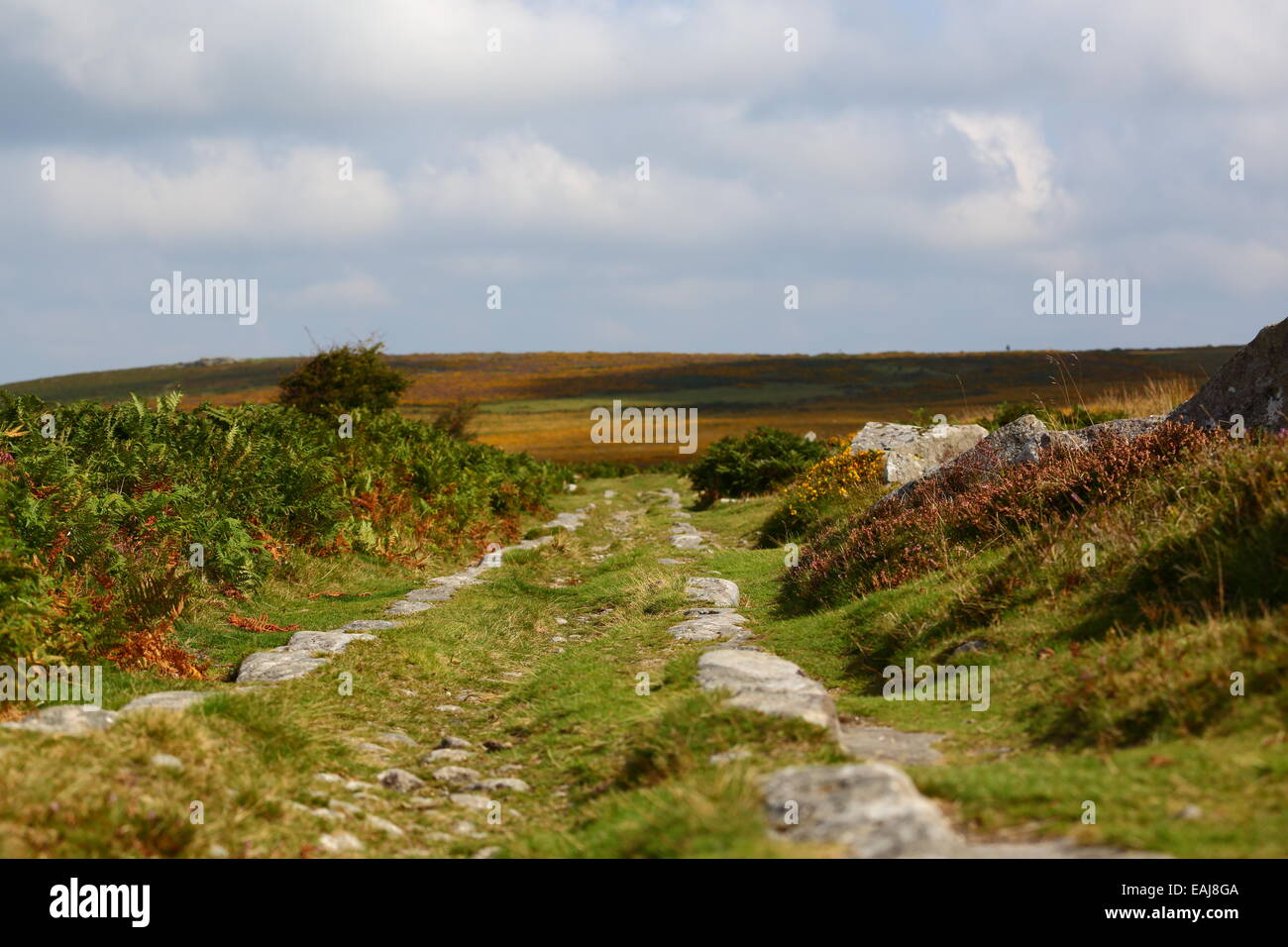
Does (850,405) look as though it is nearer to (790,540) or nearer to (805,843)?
(790,540)

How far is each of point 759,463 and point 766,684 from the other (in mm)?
20714

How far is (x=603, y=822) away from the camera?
15.4 feet

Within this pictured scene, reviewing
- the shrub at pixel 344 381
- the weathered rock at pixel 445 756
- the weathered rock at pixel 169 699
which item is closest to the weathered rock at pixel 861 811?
the weathered rock at pixel 445 756

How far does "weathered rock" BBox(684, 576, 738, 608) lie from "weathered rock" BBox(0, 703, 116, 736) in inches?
265

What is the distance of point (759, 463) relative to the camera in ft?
88.0

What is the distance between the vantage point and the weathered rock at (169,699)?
19.9 ft

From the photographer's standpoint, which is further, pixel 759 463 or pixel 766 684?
pixel 759 463

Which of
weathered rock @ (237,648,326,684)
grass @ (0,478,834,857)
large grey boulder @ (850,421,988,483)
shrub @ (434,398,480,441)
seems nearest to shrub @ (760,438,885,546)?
large grey boulder @ (850,421,988,483)

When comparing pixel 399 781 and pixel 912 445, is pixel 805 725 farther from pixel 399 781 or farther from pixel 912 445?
pixel 912 445

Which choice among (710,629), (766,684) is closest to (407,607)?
(710,629)

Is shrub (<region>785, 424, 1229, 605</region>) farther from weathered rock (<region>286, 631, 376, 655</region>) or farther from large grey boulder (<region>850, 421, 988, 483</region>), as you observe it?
weathered rock (<region>286, 631, 376, 655</region>)

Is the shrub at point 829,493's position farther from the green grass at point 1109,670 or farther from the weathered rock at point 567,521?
the green grass at point 1109,670
